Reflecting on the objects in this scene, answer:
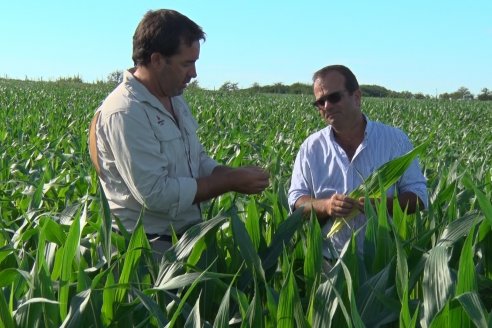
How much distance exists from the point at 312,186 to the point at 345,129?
0.93 feet

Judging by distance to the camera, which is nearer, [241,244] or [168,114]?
[241,244]

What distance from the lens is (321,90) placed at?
3.37m

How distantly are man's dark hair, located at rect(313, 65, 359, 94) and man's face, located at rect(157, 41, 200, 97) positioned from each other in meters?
0.68

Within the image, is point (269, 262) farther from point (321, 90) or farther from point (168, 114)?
point (321, 90)

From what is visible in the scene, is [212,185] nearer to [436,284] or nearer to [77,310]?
[77,310]

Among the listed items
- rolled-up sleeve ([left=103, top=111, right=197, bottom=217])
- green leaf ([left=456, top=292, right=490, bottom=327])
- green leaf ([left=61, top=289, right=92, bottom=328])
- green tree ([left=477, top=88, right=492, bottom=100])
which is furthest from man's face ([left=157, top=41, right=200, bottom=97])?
green tree ([left=477, top=88, right=492, bottom=100])

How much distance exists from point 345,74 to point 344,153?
13.5 inches

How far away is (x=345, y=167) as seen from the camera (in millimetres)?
3326

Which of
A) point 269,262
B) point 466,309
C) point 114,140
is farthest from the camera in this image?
point 114,140

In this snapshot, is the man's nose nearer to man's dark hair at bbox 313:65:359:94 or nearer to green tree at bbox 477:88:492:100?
man's dark hair at bbox 313:65:359:94

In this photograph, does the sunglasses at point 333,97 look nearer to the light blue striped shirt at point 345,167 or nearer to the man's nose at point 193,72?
the light blue striped shirt at point 345,167

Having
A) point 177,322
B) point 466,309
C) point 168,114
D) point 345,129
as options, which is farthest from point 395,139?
point 466,309

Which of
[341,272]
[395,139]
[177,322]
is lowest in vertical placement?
[177,322]

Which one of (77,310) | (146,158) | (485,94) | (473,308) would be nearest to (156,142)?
(146,158)
